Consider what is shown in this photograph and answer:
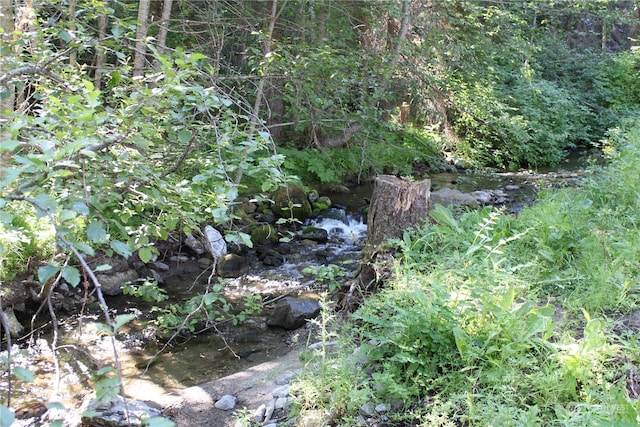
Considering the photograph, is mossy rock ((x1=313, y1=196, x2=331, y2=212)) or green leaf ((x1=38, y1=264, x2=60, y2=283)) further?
mossy rock ((x1=313, y1=196, x2=331, y2=212))

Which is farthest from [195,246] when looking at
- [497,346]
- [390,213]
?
[497,346]

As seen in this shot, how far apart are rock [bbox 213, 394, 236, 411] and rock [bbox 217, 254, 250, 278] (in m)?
3.73

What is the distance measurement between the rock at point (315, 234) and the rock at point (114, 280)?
3169 mm

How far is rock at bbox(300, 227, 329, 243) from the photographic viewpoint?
9.55m

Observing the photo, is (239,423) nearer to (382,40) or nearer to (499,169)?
(382,40)

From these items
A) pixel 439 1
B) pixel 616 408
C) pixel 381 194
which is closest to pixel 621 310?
pixel 616 408

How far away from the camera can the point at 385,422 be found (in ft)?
10.6

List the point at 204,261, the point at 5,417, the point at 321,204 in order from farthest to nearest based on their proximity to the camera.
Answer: the point at 321,204, the point at 204,261, the point at 5,417

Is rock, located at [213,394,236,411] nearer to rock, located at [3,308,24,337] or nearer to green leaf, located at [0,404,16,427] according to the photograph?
rock, located at [3,308,24,337]

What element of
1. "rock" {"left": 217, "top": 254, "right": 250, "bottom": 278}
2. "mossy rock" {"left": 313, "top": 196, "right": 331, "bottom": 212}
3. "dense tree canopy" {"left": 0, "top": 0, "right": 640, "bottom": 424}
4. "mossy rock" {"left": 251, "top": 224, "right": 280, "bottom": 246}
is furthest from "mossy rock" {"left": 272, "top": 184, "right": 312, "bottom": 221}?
"rock" {"left": 217, "top": 254, "right": 250, "bottom": 278}

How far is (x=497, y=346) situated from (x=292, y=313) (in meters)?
3.25

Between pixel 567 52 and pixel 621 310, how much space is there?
19.4 m

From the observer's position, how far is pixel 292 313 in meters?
6.20

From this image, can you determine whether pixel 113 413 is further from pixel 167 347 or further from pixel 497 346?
pixel 497 346
